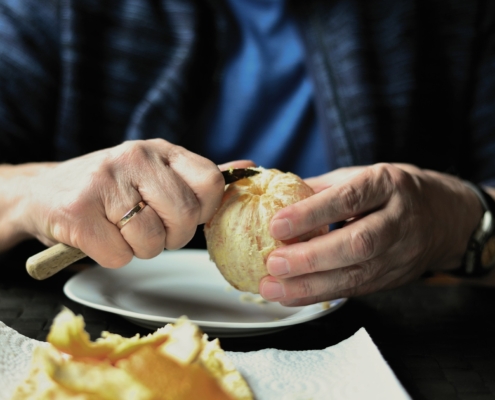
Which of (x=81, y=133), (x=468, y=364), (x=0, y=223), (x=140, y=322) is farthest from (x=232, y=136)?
(x=468, y=364)

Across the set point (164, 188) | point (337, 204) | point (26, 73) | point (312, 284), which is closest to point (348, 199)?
point (337, 204)

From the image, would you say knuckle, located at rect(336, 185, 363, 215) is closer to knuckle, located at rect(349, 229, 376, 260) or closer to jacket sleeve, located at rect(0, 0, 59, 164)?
knuckle, located at rect(349, 229, 376, 260)

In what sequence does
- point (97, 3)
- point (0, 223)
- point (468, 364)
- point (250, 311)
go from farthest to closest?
point (97, 3), point (0, 223), point (250, 311), point (468, 364)

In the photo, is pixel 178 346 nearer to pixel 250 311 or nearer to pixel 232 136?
pixel 250 311

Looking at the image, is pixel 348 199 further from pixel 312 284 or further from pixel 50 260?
pixel 50 260

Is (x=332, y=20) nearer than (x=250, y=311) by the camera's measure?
No

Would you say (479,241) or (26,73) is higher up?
(26,73)

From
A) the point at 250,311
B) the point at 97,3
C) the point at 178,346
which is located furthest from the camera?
the point at 97,3
